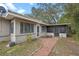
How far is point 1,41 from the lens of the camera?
3.67 metres

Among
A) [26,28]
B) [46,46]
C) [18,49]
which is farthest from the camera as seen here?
[26,28]

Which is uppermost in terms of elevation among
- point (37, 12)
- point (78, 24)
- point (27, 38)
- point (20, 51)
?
point (37, 12)

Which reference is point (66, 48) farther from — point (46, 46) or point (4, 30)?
point (4, 30)

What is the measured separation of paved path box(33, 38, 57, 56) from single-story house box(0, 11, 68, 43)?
113mm

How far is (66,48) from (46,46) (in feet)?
1.23

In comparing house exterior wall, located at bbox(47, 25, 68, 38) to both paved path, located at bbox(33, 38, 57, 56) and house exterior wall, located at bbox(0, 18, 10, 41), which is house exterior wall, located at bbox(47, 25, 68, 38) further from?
house exterior wall, located at bbox(0, 18, 10, 41)

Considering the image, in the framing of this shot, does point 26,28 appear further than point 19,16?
Yes

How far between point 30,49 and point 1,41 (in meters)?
0.56

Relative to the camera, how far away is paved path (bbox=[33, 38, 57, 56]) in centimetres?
363

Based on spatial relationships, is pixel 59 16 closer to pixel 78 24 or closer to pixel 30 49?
pixel 78 24

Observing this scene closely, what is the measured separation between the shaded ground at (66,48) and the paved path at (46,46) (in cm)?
8

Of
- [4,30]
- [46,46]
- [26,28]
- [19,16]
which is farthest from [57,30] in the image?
[4,30]

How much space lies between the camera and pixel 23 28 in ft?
12.7

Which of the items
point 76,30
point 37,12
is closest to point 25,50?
point 37,12
